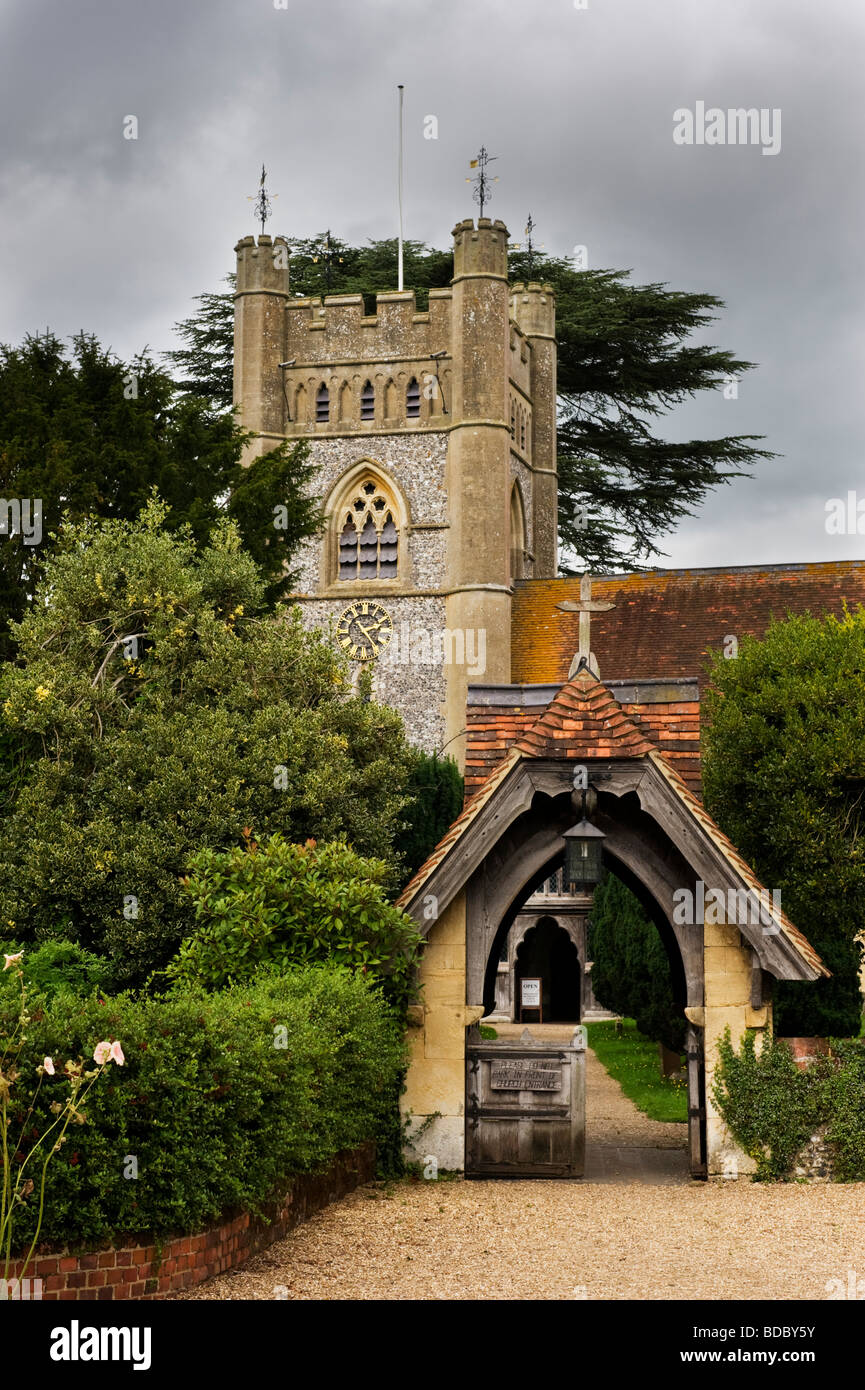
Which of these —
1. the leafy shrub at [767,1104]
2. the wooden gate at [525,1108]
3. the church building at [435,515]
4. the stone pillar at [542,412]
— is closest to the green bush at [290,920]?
the wooden gate at [525,1108]

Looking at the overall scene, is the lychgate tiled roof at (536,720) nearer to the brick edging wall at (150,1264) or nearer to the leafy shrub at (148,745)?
the leafy shrub at (148,745)

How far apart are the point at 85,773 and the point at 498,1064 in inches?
229

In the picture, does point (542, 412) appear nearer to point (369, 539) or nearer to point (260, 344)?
point (369, 539)

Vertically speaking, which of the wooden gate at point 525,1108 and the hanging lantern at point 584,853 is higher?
the hanging lantern at point 584,853

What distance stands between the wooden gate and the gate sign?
86.3 feet

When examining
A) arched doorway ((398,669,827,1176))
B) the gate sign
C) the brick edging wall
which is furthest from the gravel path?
the gate sign

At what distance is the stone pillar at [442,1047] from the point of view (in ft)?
40.2

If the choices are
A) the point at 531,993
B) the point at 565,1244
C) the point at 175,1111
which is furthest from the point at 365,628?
the point at 175,1111

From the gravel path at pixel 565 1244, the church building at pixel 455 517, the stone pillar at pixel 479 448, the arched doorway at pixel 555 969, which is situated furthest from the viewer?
the arched doorway at pixel 555 969

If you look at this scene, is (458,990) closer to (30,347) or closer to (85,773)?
(85,773)

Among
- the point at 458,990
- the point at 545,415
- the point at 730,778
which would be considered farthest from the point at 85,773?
the point at 545,415

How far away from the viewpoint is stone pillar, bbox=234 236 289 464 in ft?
113

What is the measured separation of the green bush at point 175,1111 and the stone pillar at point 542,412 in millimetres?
28442

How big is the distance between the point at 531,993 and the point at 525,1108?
2680 cm
